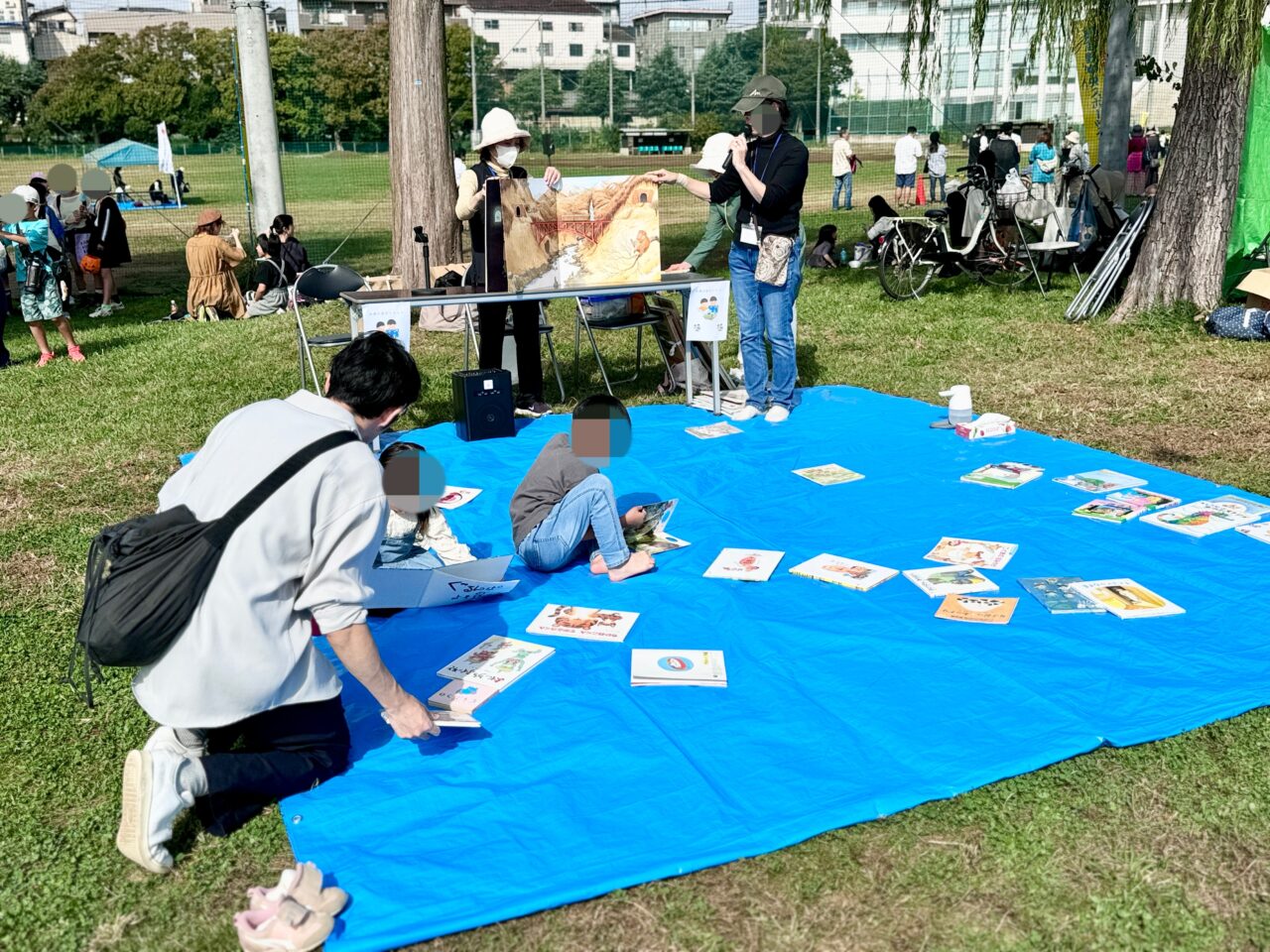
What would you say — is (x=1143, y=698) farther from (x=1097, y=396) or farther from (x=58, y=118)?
(x=58, y=118)

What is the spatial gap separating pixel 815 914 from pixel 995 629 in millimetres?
1672

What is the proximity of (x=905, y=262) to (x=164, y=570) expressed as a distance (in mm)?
9593

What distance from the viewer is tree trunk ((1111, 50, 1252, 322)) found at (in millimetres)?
8766

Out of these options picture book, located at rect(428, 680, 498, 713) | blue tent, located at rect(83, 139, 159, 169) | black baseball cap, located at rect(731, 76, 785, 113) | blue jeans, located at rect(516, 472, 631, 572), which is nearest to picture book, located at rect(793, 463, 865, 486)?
blue jeans, located at rect(516, 472, 631, 572)

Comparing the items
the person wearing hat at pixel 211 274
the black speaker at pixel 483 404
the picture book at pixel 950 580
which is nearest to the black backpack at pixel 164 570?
the picture book at pixel 950 580

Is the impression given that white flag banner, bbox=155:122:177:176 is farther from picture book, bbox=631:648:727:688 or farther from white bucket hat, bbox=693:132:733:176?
picture book, bbox=631:648:727:688

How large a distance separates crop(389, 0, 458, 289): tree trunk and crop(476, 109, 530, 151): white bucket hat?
3.64m

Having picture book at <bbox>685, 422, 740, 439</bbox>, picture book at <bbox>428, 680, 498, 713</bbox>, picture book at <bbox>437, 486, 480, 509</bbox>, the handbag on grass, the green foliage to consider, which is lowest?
picture book at <bbox>437, 486, 480, 509</bbox>

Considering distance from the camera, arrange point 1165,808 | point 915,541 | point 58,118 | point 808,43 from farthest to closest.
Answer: point 58,118, point 808,43, point 915,541, point 1165,808

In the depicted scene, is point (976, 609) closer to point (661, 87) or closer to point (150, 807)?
point (150, 807)

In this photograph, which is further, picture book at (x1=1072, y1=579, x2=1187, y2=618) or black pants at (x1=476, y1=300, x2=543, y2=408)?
black pants at (x1=476, y1=300, x2=543, y2=408)

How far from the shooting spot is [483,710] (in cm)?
357

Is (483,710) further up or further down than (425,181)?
further down

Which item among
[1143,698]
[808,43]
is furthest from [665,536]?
[808,43]
